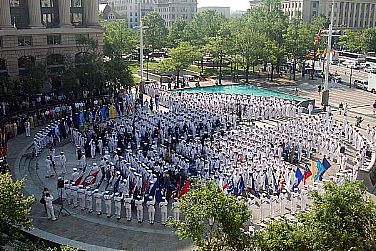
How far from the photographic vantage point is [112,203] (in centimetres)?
1962

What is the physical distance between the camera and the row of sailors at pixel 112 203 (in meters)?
18.0

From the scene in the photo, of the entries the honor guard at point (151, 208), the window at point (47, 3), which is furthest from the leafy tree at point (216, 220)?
the window at point (47, 3)

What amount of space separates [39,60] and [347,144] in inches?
1245

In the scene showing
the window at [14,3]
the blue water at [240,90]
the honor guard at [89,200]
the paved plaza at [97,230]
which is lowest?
the paved plaza at [97,230]

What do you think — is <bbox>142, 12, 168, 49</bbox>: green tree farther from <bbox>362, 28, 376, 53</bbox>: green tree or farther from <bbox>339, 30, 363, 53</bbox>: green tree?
<bbox>362, 28, 376, 53</bbox>: green tree

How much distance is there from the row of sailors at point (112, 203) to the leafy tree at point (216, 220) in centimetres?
633

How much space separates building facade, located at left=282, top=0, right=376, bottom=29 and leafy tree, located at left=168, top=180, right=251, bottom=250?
10244 centimetres

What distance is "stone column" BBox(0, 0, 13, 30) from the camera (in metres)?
41.8

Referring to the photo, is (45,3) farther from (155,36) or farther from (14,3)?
(155,36)

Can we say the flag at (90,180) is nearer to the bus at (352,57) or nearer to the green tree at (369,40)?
the bus at (352,57)

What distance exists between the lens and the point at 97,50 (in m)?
48.6

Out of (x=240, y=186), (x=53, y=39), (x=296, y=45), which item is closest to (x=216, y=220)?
(x=240, y=186)

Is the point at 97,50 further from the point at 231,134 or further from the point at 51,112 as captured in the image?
the point at 231,134

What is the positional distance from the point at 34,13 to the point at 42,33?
7.11 feet
